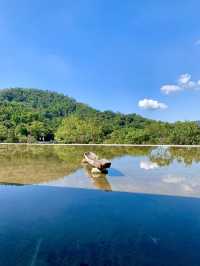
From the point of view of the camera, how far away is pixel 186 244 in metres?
3.65

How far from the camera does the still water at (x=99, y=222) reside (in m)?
3.30

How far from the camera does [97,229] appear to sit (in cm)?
415

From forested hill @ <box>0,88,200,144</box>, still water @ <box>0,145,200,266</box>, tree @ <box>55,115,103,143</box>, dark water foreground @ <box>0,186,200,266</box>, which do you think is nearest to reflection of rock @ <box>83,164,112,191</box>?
still water @ <box>0,145,200,266</box>

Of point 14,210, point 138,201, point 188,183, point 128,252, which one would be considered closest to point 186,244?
point 128,252

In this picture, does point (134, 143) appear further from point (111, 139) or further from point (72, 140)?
point (72, 140)

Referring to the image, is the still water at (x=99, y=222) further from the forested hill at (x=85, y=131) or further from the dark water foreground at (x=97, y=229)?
the forested hill at (x=85, y=131)

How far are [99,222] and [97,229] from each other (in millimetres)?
318

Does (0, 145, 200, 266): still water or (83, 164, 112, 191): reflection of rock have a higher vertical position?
(83, 164, 112, 191): reflection of rock

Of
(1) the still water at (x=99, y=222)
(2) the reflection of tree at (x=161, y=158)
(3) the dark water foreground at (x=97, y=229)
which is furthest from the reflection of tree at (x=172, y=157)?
(3) the dark water foreground at (x=97, y=229)

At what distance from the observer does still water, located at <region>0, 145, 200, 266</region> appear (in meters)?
3.30

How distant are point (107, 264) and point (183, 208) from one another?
2.60 meters

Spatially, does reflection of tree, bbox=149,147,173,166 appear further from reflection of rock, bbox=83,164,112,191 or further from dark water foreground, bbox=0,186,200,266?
dark water foreground, bbox=0,186,200,266

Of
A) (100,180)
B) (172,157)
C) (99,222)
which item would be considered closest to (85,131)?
(172,157)

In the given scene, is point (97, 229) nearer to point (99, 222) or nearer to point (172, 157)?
point (99, 222)
